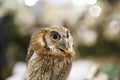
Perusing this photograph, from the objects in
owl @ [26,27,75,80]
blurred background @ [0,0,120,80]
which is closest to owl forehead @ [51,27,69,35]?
owl @ [26,27,75,80]

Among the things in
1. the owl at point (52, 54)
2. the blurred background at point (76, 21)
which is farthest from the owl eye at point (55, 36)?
the blurred background at point (76, 21)

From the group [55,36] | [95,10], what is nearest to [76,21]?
[95,10]

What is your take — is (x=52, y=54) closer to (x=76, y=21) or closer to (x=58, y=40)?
(x=58, y=40)

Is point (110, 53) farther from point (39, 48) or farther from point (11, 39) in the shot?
point (39, 48)

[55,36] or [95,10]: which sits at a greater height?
[95,10]

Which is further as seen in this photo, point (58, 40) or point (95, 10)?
point (95, 10)

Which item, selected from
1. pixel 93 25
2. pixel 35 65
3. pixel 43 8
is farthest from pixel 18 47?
pixel 35 65
